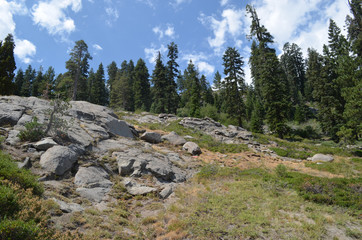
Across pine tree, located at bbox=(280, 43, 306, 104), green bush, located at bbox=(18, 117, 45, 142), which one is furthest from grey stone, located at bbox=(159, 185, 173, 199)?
pine tree, located at bbox=(280, 43, 306, 104)

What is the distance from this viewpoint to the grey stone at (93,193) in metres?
8.32

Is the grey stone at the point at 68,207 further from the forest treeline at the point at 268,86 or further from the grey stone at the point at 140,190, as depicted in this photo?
the forest treeline at the point at 268,86

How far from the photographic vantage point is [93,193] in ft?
28.5

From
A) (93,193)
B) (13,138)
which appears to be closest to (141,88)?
(13,138)

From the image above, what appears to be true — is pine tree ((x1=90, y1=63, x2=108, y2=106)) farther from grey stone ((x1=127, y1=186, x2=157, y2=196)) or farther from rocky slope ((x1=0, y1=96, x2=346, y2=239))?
grey stone ((x1=127, y1=186, x2=157, y2=196))

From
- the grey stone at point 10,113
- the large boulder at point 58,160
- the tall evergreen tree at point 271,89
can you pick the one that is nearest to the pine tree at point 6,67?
the grey stone at point 10,113

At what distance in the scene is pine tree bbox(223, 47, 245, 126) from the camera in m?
Answer: 33.0

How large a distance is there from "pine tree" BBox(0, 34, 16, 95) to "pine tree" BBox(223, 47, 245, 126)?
3535 centimetres

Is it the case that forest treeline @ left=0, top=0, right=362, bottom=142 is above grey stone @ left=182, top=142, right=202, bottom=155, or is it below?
above

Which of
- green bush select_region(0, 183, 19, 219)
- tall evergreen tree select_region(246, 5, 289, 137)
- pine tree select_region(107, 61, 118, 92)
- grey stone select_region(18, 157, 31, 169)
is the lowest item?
green bush select_region(0, 183, 19, 219)

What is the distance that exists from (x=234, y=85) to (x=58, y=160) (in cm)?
2932

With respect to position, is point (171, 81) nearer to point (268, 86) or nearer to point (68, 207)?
point (268, 86)

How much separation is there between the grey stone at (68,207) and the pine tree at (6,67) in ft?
111

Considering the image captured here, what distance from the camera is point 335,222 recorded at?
745cm
